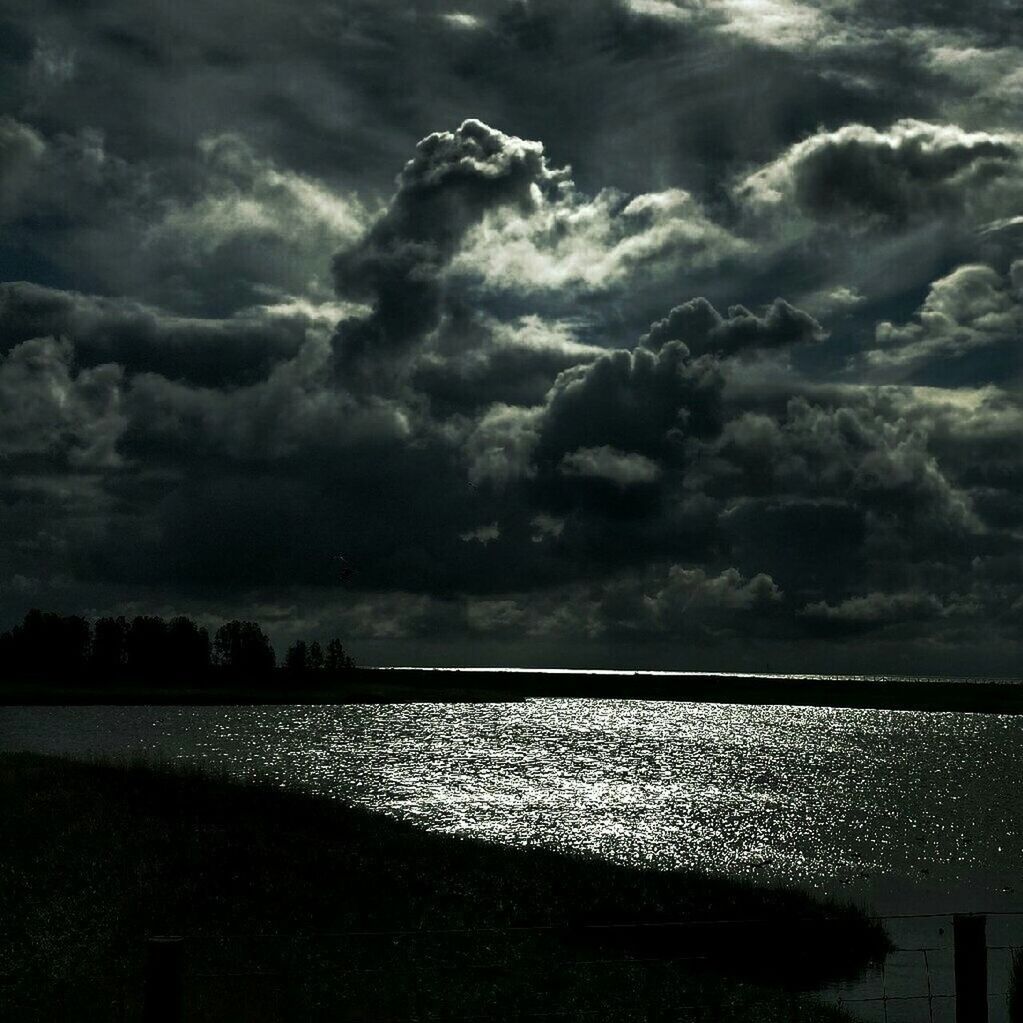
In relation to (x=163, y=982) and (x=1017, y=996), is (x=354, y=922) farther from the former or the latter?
(x=163, y=982)

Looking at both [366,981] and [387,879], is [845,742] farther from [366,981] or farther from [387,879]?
[366,981]

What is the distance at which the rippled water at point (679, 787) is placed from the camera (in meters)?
58.2

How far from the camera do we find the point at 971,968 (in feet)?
44.1

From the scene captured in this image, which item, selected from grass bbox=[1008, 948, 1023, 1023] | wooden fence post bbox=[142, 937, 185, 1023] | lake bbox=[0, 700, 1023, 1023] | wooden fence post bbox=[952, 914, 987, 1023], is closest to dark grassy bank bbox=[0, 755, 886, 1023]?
grass bbox=[1008, 948, 1023, 1023]

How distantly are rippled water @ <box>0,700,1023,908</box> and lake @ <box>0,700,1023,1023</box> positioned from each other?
248mm

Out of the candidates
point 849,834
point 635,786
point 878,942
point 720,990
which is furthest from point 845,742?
point 720,990

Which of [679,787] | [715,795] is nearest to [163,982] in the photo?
[715,795]

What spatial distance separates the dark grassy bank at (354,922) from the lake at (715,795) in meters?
4.82

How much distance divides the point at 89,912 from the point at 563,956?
42.9ft

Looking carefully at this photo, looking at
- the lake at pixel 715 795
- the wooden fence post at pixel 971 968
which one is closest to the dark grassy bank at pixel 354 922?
the lake at pixel 715 795

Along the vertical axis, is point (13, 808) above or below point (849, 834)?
above

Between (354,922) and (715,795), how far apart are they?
64225 mm

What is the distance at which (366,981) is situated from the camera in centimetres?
2473

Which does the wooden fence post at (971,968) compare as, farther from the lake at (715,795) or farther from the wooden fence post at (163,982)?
the wooden fence post at (163,982)
